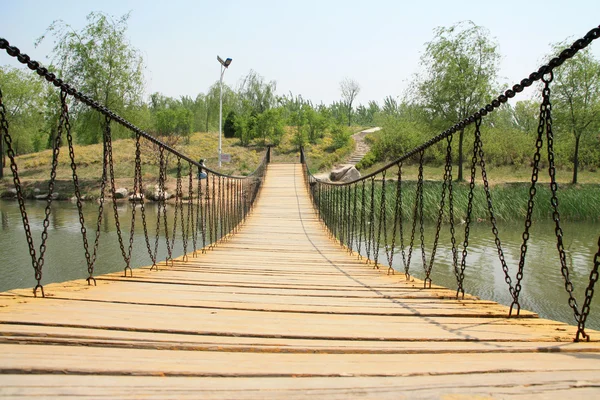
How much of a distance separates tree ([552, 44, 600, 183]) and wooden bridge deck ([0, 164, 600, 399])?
1874 cm

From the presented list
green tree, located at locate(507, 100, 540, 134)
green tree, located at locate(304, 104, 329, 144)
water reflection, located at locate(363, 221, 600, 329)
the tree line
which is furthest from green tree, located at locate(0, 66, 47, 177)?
green tree, located at locate(507, 100, 540, 134)

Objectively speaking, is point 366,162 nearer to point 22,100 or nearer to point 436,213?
point 436,213

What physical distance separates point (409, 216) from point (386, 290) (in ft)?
35.2

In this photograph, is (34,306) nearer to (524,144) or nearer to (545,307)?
(545,307)

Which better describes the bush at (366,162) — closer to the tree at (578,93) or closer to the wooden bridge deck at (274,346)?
the tree at (578,93)

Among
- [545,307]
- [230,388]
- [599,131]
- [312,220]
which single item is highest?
[599,131]

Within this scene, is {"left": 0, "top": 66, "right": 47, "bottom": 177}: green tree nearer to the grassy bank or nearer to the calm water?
the grassy bank

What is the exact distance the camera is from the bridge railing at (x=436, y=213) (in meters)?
1.89

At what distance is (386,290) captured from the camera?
2.91 m

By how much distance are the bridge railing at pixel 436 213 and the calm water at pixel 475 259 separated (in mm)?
260

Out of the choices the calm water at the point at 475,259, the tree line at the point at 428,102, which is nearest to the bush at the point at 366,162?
the tree line at the point at 428,102

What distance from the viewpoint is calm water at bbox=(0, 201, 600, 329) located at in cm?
680

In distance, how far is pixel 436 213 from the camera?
43.8 ft

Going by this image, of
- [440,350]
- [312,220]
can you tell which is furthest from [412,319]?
[312,220]
